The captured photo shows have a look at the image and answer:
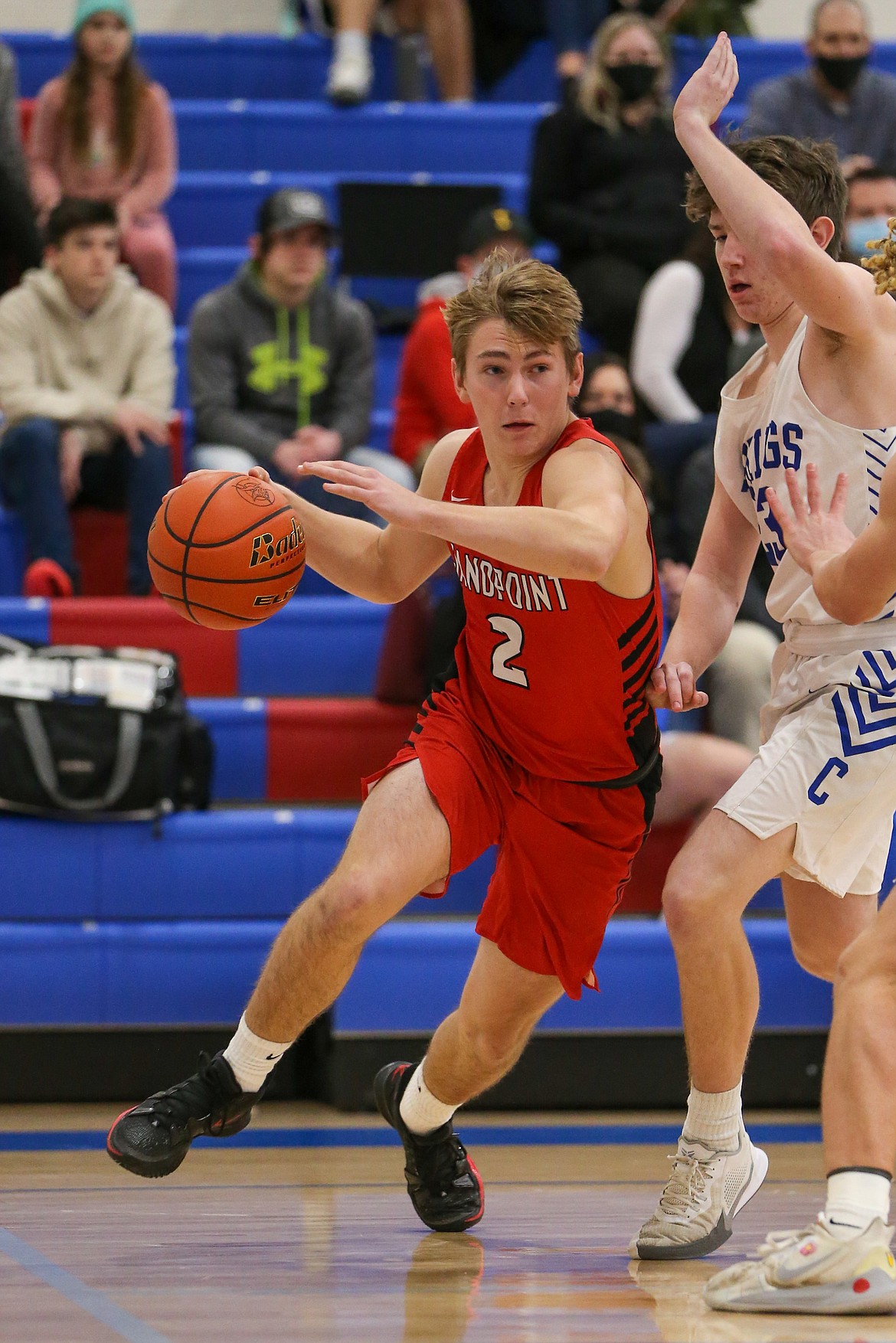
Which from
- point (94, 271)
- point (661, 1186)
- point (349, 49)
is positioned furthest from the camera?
point (349, 49)

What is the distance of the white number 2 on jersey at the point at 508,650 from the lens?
3.50 m

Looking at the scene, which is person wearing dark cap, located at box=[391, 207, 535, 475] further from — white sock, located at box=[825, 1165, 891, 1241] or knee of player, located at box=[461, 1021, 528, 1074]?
white sock, located at box=[825, 1165, 891, 1241]

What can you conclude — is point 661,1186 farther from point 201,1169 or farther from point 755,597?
point 755,597

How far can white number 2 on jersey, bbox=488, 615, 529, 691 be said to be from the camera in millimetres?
3502

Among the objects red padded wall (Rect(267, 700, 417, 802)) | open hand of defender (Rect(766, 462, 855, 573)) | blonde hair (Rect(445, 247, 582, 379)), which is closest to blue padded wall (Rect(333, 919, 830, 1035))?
red padded wall (Rect(267, 700, 417, 802))

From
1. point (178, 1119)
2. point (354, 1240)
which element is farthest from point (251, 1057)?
point (354, 1240)

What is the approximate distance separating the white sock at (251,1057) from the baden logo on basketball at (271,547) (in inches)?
33.0

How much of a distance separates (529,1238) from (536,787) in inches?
33.9

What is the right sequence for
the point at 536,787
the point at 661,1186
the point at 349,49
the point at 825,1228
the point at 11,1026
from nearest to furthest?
the point at 825,1228 → the point at 536,787 → the point at 661,1186 → the point at 11,1026 → the point at 349,49

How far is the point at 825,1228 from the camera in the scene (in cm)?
275

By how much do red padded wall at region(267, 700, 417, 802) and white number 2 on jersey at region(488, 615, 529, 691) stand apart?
2569 mm

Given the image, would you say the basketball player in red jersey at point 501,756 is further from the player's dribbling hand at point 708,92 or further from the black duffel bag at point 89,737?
the black duffel bag at point 89,737

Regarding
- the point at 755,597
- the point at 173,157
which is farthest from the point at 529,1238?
the point at 173,157

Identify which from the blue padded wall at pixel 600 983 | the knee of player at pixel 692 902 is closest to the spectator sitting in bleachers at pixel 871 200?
the blue padded wall at pixel 600 983
